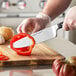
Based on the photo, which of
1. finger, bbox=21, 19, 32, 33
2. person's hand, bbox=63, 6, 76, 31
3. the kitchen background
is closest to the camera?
person's hand, bbox=63, 6, 76, 31

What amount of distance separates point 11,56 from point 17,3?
1.49m

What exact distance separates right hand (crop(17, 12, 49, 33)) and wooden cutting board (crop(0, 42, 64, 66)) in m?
0.12

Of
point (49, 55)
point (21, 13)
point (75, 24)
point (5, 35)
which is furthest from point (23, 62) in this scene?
point (21, 13)

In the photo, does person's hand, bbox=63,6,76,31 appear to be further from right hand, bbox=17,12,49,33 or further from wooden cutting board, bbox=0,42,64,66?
right hand, bbox=17,12,49,33

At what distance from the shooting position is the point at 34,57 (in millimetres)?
1313

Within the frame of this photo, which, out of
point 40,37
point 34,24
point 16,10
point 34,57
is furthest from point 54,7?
point 16,10

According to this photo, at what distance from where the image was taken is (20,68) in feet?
3.92

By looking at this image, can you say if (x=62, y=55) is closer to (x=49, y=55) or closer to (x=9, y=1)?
(x=49, y=55)

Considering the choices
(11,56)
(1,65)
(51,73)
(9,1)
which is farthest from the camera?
(9,1)

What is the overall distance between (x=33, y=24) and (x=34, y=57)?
31cm

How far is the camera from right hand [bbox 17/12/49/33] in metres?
1.54

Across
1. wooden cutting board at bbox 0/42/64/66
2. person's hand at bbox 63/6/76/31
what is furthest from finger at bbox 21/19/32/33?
person's hand at bbox 63/6/76/31

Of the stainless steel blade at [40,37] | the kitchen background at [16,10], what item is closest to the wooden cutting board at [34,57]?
the stainless steel blade at [40,37]

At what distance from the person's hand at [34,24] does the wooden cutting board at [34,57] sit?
0.12 metres
